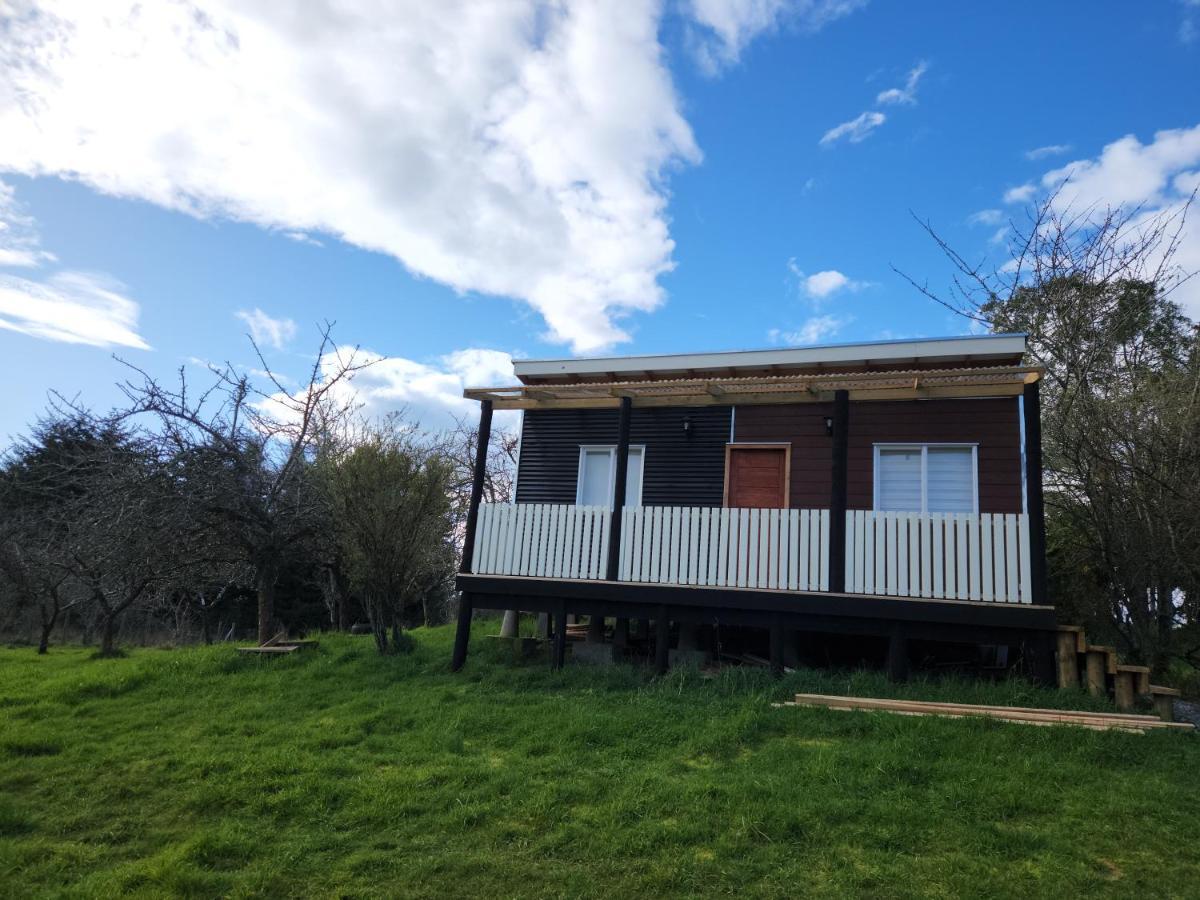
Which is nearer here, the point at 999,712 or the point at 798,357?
the point at 999,712

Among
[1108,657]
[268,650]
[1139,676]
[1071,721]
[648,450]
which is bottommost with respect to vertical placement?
[268,650]

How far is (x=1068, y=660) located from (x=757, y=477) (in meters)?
4.61

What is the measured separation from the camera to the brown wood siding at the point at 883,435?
10.2m

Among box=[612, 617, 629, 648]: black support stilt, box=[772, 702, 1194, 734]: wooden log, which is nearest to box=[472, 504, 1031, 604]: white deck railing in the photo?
box=[612, 617, 629, 648]: black support stilt

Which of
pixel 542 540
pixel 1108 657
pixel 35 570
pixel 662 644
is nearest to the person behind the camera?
pixel 1108 657

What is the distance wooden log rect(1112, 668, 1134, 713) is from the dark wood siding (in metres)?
5.38

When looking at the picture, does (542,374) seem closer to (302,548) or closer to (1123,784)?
(302,548)

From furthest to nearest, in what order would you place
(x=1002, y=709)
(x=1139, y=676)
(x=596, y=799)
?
1. (x=1139, y=676)
2. (x=1002, y=709)
3. (x=596, y=799)

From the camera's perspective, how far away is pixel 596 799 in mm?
5562

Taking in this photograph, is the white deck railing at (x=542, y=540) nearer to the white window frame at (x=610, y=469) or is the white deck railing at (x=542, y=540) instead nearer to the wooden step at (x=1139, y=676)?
the white window frame at (x=610, y=469)

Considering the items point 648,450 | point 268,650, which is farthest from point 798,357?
point 268,650

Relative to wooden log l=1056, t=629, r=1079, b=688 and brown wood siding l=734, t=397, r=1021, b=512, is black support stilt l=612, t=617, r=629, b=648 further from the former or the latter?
wooden log l=1056, t=629, r=1079, b=688

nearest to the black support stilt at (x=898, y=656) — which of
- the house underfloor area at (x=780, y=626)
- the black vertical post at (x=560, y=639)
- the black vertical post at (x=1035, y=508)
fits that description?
the house underfloor area at (x=780, y=626)

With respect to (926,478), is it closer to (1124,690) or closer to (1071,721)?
(1124,690)
